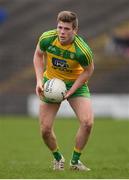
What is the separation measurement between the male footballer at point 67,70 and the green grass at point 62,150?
1.96 ft

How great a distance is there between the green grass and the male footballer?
23.6 inches

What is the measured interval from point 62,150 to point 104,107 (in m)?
13.5

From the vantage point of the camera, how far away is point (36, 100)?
99.4ft

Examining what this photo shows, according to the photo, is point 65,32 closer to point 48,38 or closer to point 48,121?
point 48,38

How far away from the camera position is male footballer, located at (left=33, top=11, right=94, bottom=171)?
10.3 m

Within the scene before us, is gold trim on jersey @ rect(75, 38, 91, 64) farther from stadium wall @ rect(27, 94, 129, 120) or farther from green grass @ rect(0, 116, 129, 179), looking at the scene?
stadium wall @ rect(27, 94, 129, 120)

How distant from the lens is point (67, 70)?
34.9 feet

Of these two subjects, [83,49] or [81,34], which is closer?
[83,49]

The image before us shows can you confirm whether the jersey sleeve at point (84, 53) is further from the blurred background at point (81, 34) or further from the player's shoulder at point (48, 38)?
the blurred background at point (81, 34)

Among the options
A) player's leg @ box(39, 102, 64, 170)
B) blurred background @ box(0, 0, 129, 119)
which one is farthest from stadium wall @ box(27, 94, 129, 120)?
player's leg @ box(39, 102, 64, 170)

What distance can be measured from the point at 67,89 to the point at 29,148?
23.5ft

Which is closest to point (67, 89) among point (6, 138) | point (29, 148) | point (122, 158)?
point (122, 158)

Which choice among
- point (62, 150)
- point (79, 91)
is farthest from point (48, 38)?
point (62, 150)

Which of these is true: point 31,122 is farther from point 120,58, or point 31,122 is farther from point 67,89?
point 67,89
